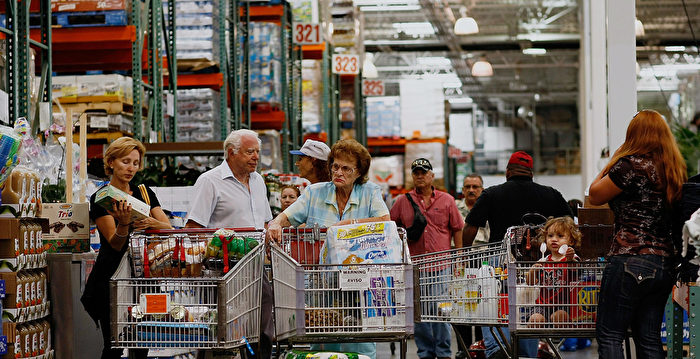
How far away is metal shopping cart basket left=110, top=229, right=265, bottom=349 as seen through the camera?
4.45 m

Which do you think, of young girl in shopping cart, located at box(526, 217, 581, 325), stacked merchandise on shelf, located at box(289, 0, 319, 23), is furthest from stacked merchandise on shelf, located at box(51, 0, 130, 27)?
stacked merchandise on shelf, located at box(289, 0, 319, 23)

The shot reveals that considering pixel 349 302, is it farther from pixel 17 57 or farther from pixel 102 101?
pixel 102 101

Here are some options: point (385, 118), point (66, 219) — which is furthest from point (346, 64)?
point (66, 219)

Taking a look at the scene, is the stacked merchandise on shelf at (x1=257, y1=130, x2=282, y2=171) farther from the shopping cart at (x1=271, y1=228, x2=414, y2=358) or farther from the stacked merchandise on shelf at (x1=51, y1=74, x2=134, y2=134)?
the shopping cart at (x1=271, y1=228, x2=414, y2=358)

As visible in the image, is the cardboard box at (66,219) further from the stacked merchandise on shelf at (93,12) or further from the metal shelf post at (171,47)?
the metal shelf post at (171,47)

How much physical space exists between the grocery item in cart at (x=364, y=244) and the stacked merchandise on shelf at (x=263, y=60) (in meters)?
8.02

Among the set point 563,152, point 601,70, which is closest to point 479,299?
point 601,70

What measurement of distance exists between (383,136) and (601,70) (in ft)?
17.9

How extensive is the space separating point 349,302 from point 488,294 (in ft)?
2.97

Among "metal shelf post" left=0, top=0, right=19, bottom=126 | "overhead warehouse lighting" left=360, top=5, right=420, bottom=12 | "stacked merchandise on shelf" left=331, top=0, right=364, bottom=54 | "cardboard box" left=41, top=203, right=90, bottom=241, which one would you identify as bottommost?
"cardboard box" left=41, top=203, right=90, bottom=241

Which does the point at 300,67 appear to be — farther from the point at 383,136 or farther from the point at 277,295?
the point at 277,295

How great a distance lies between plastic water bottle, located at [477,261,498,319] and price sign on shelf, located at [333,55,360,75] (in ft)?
39.4

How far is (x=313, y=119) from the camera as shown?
53.1ft

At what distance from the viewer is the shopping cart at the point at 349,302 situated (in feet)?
15.0
